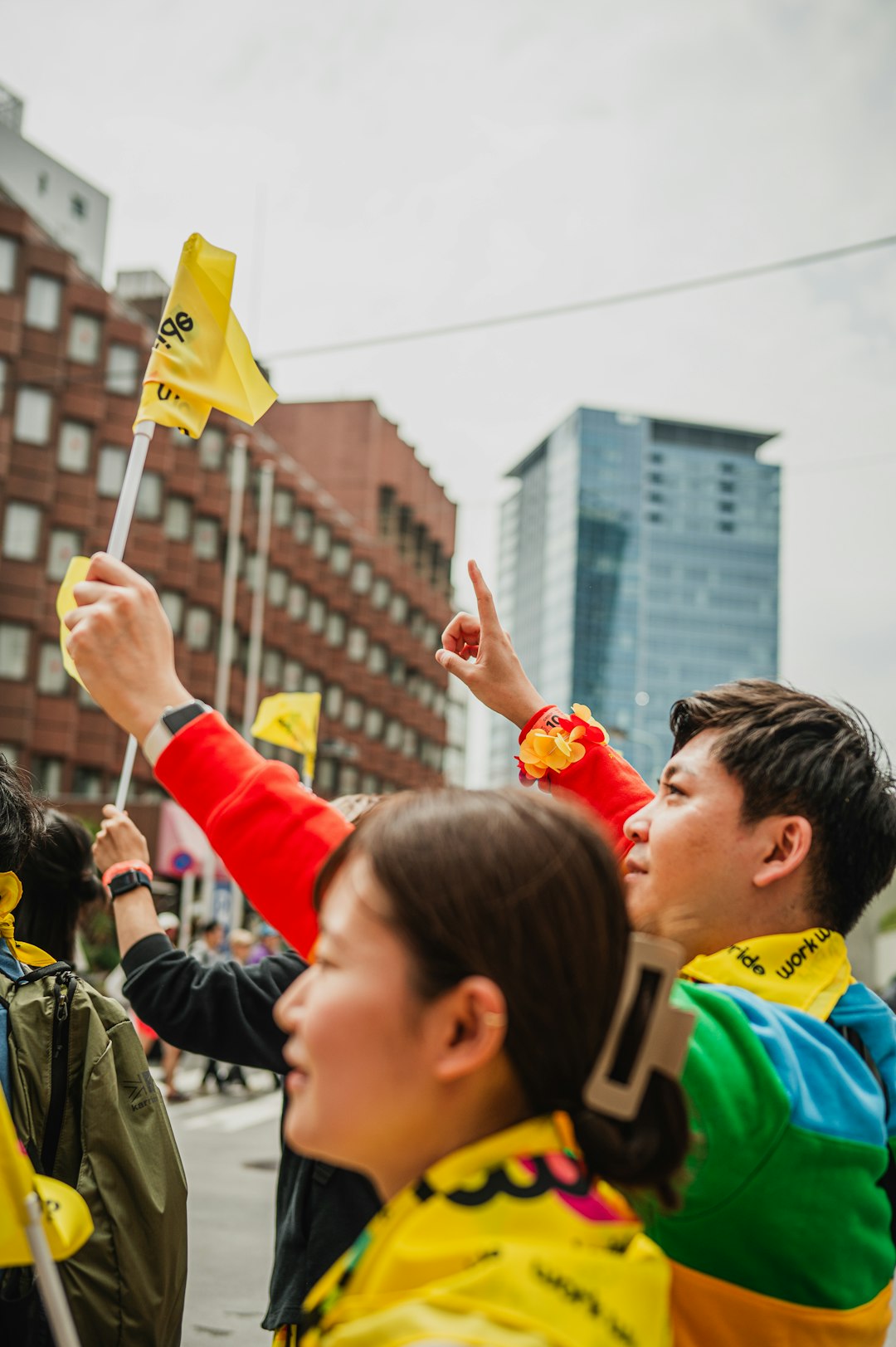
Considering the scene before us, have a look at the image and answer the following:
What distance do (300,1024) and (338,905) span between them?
12 cm

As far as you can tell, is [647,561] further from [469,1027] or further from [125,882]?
[469,1027]

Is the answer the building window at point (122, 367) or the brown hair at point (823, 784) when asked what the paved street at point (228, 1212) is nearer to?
the brown hair at point (823, 784)

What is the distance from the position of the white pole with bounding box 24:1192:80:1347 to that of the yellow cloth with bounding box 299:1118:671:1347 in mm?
299

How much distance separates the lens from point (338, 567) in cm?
5644

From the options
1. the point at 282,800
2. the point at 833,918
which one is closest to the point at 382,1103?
the point at 282,800

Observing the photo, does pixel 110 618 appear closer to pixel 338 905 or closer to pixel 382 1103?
pixel 338 905

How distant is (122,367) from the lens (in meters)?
41.0

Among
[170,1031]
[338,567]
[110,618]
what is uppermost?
[338,567]

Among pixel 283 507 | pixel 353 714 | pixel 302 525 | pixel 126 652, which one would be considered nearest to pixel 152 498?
pixel 283 507

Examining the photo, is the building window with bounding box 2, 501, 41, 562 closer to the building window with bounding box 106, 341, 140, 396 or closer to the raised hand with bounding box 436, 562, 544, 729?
the building window with bounding box 106, 341, 140, 396

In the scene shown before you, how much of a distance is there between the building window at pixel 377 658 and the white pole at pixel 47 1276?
58.9 metres

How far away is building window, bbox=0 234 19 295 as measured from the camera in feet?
125

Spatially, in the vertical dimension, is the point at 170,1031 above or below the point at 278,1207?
above

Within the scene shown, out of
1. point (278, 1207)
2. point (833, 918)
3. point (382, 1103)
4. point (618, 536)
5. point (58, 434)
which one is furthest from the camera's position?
point (618, 536)
